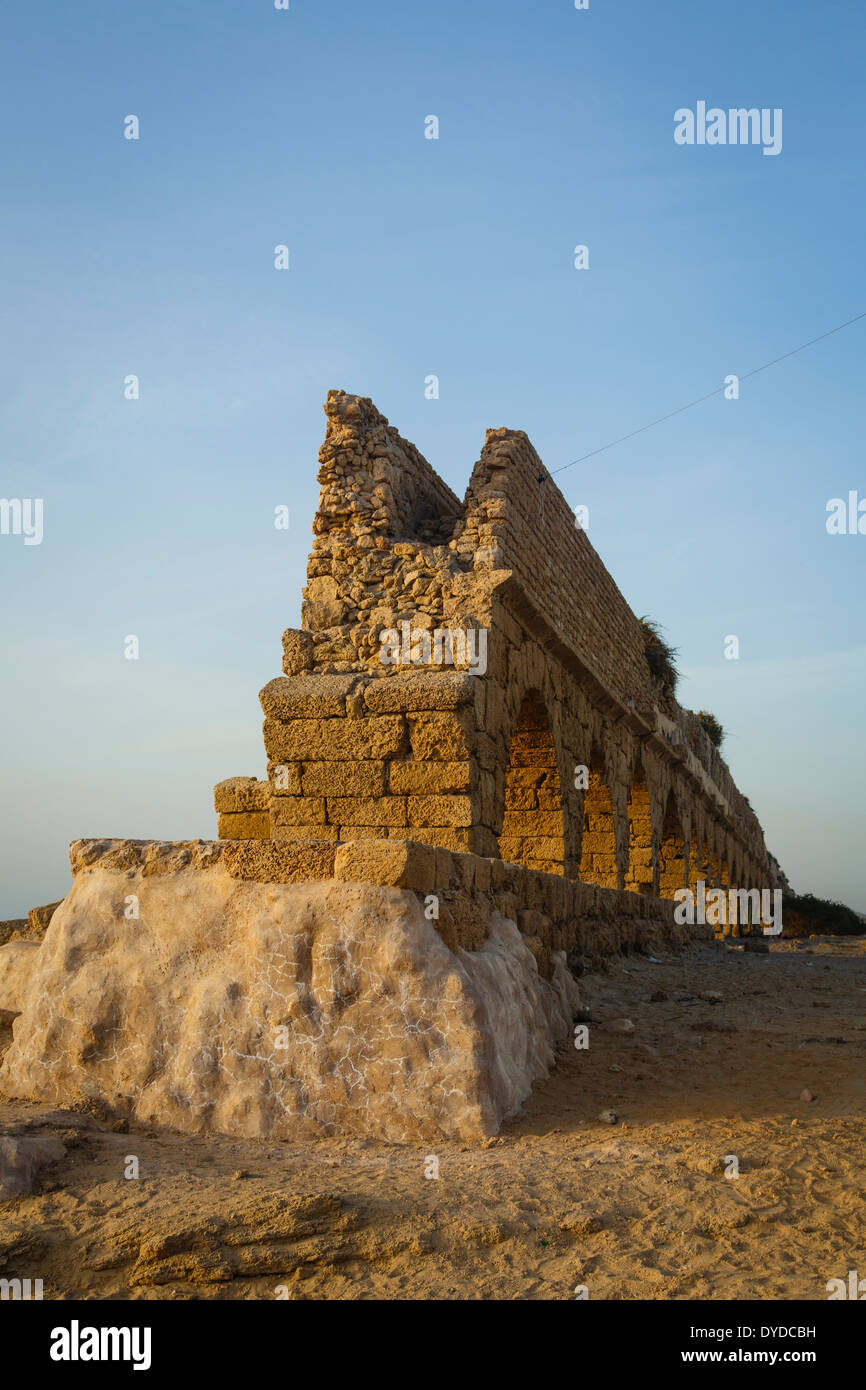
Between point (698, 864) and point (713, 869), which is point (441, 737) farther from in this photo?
point (713, 869)

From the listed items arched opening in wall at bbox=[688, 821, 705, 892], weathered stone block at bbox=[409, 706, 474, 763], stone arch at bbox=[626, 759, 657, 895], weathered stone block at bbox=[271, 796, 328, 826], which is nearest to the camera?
weathered stone block at bbox=[409, 706, 474, 763]

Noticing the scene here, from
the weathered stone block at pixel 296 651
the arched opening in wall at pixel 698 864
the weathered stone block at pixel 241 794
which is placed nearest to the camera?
the weathered stone block at pixel 241 794

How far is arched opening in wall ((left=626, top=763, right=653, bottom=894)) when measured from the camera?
16.6 m

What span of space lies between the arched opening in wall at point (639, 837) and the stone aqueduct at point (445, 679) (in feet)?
6.80

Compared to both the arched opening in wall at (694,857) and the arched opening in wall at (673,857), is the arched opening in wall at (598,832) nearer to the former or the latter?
the arched opening in wall at (673,857)

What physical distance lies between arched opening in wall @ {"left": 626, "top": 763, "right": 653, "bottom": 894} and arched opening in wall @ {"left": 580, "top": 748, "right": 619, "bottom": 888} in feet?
8.60

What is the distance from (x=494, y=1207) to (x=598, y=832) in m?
11.2

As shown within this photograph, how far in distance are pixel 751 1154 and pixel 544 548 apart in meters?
8.30

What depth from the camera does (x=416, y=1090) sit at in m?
3.76

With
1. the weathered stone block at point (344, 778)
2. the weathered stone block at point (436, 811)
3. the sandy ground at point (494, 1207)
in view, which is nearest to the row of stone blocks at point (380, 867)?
the sandy ground at point (494, 1207)

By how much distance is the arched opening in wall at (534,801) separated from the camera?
11289 mm

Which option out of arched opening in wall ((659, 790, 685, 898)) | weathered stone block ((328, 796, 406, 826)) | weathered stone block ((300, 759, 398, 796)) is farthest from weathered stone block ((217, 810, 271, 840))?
arched opening in wall ((659, 790, 685, 898))

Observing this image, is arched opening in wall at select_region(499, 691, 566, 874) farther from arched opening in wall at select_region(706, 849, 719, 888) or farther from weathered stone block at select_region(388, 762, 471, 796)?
arched opening in wall at select_region(706, 849, 719, 888)

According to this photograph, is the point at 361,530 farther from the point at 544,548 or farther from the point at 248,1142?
the point at 248,1142
